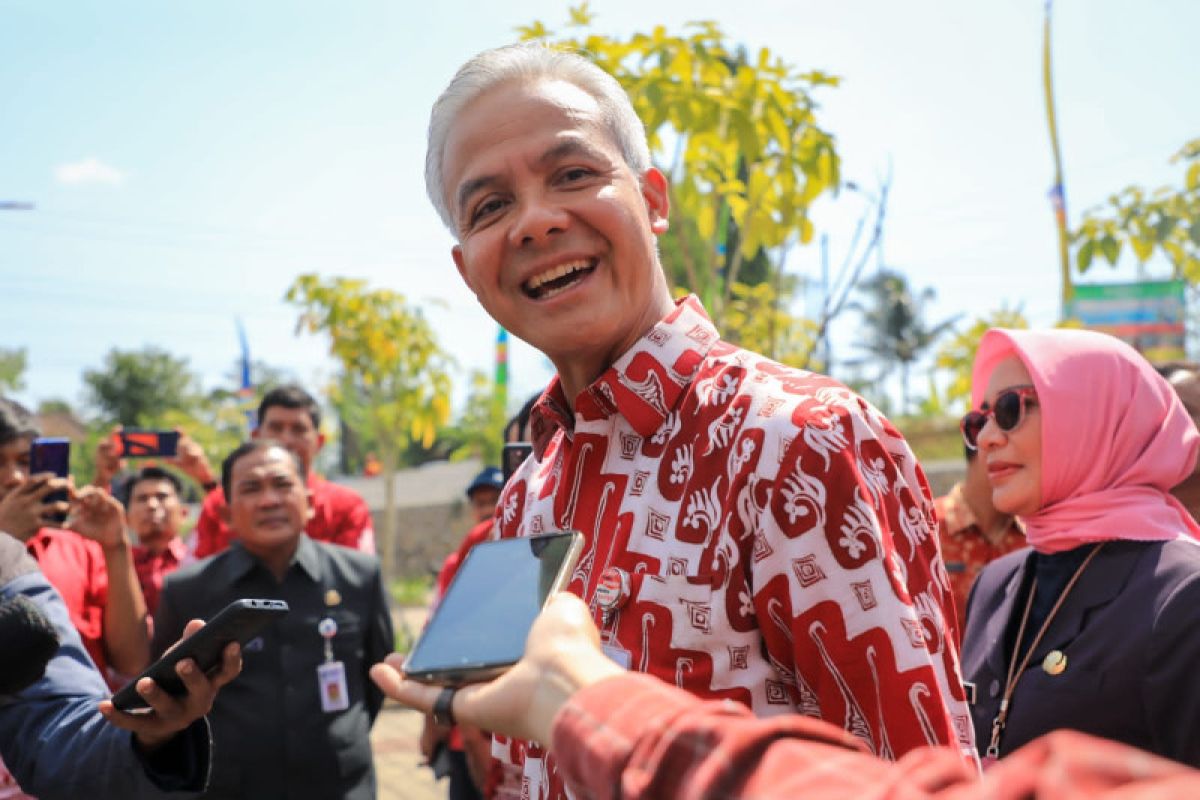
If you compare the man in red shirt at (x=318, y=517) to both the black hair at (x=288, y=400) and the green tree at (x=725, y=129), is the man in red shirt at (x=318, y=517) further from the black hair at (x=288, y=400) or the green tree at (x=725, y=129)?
the green tree at (x=725, y=129)

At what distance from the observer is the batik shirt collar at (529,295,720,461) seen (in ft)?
5.44

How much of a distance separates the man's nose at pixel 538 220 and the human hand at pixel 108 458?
15.0ft

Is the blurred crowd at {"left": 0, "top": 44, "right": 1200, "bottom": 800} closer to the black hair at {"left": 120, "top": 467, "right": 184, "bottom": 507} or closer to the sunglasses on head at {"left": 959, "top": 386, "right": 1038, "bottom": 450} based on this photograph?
the sunglasses on head at {"left": 959, "top": 386, "right": 1038, "bottom": 450}

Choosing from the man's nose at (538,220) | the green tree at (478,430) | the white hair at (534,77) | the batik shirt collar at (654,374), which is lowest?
the green tree at (478,430)

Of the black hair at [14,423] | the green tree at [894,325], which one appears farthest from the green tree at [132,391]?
the black hair at [14,423]

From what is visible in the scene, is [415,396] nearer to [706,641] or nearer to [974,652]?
[974,652]

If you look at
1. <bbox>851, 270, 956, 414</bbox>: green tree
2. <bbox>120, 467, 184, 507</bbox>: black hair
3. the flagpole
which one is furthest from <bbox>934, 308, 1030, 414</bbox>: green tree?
<bbox>851, 270, 956, 414</bbox>: green tree

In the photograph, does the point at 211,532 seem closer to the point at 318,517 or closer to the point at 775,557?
the point at 318,517

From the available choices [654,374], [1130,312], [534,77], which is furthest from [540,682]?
[1130,312]

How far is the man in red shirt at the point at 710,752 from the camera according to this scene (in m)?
0.74

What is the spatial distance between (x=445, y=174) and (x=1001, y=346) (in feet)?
5.23

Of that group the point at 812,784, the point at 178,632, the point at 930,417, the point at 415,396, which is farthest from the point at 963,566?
the point at 930,417

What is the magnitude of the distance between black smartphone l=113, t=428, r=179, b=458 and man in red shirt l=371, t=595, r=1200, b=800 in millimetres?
5088

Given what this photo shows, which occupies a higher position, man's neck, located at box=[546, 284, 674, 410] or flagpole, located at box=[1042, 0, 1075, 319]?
flagpole, located at box=[1042, 0, 1075, 319]
